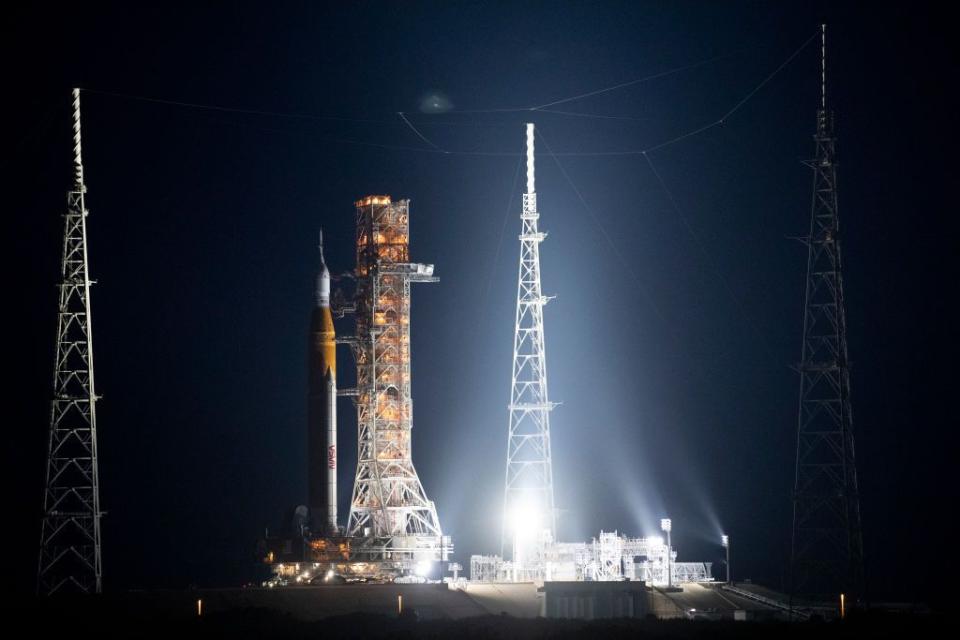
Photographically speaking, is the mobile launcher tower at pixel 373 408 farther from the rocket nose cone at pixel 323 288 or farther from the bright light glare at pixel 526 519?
the bright light glare at pixel 526 519

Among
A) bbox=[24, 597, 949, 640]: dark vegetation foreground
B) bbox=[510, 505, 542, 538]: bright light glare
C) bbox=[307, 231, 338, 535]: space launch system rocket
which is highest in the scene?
bbox=[307, 231, 338, 535]: space launch system rocket

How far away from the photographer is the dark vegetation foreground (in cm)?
4741

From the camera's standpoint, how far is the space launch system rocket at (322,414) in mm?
64250

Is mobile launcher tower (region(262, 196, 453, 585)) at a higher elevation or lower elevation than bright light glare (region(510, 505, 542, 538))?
higher

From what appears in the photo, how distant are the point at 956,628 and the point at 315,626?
18107 mm

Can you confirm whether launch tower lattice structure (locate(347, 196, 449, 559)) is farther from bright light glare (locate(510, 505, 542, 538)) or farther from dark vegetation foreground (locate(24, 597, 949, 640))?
dark vegetation foreground (locate(24, 597, 949, 640))

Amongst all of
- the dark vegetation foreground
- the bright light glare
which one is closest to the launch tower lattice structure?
the bright light glare

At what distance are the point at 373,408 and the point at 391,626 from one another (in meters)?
15.6

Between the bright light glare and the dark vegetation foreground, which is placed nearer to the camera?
the dark vegetation foreground

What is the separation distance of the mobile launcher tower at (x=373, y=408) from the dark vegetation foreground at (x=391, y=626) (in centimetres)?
1113

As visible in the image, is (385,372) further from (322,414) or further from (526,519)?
(526,519)

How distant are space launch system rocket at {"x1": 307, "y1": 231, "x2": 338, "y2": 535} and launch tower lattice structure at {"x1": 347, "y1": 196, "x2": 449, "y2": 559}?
91 cm

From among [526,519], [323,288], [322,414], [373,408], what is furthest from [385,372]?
[526,519]

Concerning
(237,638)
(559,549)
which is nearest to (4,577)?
(559,549)
